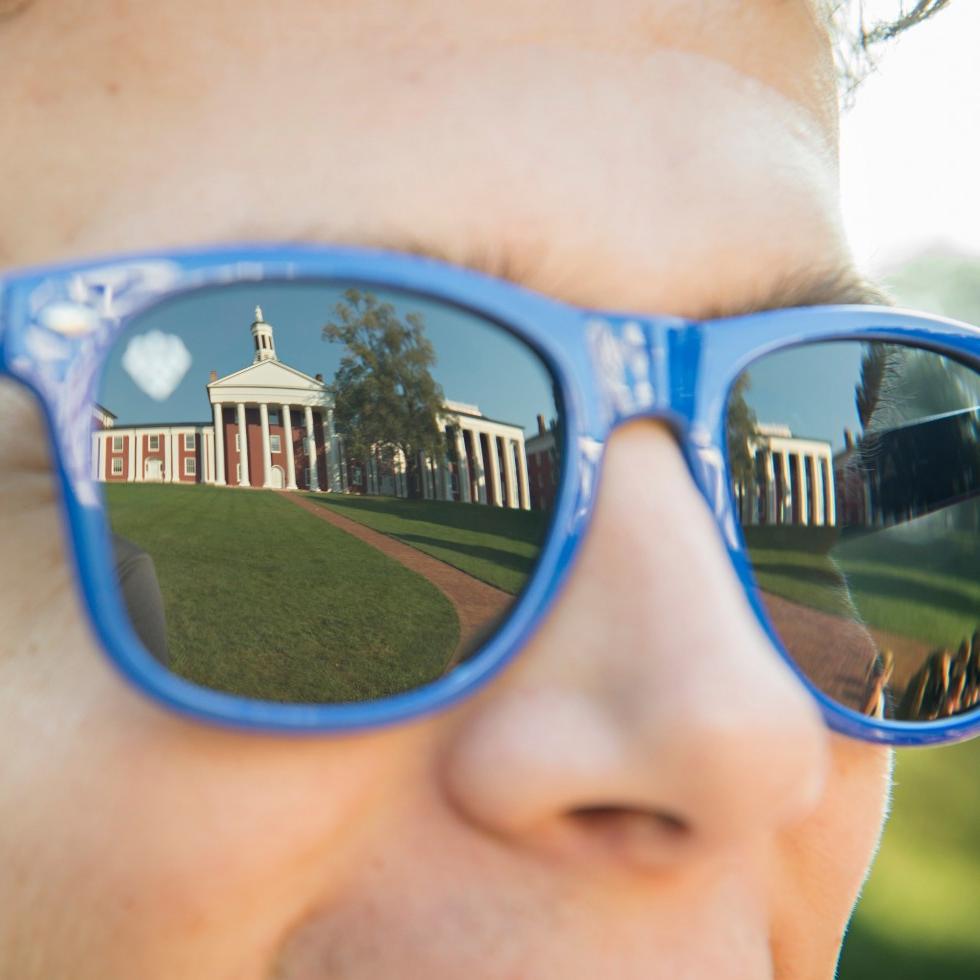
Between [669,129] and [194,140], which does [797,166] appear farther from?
[194,140]

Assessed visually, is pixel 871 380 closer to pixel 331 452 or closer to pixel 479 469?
pixel 479 469

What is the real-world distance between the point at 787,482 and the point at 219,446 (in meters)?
0.53

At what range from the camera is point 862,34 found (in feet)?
3.88

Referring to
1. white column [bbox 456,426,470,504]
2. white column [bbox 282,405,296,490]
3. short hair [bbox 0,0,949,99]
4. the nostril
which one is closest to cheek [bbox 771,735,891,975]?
the nostril

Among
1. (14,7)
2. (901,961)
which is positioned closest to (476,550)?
(14,7)

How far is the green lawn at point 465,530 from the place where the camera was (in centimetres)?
66

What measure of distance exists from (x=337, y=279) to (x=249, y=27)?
0.24 metres

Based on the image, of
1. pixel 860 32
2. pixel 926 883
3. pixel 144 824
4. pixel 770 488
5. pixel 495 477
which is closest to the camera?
pixel 144 824

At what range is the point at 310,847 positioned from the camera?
608 millimetres

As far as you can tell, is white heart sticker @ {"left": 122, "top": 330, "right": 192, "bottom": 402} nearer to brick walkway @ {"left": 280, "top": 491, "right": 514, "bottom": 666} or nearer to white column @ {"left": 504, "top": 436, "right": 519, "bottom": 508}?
brick walkway @ {"left": 280, "top": 491, "right": 514, "bottom": 666}

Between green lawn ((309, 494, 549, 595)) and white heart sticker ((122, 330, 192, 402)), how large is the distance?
13 centimetres

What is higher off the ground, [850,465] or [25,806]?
[850,465]

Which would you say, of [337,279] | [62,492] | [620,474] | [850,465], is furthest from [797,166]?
[62,492]

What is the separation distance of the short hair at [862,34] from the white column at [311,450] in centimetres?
91
